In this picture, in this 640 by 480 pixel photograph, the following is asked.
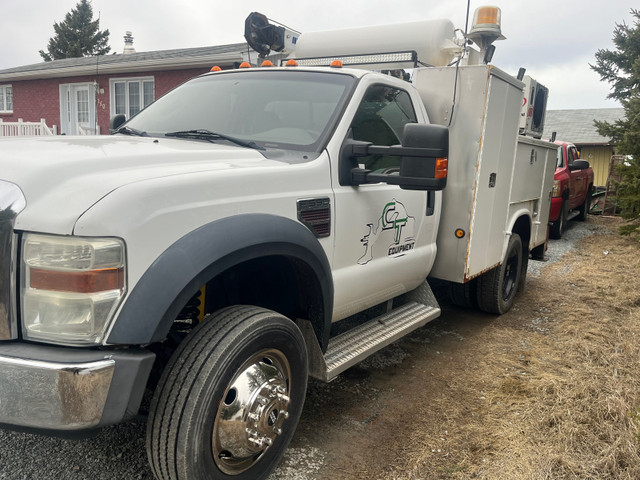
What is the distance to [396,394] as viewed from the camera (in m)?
3.69

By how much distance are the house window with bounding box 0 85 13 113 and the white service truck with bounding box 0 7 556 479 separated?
68.9 ft

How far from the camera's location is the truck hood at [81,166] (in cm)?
185

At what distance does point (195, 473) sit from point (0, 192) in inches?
49.1

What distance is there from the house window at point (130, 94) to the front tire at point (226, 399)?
1560 centimetres

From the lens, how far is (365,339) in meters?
3.43

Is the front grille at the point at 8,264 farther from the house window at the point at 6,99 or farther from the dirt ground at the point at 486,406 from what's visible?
the house window at the point at 6,99

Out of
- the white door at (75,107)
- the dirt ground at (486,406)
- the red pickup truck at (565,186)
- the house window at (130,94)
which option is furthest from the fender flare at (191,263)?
the white door at (75,107)

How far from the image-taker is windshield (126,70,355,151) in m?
3.10

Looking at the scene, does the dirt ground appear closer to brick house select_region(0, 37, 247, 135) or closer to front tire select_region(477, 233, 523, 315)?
front tire select_region(477, 233, 523, 315)

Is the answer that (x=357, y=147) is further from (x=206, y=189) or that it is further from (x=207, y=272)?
(x=207, y=272)

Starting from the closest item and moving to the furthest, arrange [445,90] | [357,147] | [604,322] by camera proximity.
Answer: [357,147], [445,90], [604,322]

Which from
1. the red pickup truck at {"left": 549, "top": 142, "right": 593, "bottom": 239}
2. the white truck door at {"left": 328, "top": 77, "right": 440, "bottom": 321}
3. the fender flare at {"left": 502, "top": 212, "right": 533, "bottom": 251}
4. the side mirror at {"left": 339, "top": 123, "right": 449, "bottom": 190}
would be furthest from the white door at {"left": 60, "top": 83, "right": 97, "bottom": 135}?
the side mirror at {"left": 339, "top": 123, "right": 449, "bottom": 190}

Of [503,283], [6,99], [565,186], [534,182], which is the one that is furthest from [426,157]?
[6,99]

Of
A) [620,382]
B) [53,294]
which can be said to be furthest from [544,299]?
[53,294]
